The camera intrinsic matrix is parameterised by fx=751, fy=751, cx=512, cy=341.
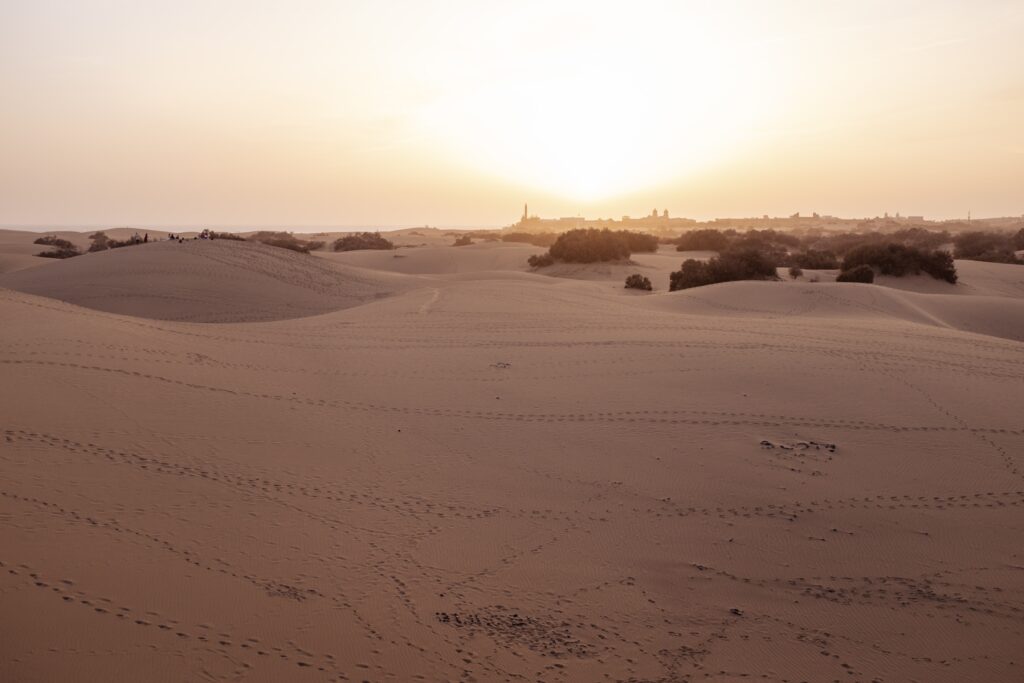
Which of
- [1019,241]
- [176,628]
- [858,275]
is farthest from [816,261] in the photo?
[176,628]

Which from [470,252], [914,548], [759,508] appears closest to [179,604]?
[759,508]

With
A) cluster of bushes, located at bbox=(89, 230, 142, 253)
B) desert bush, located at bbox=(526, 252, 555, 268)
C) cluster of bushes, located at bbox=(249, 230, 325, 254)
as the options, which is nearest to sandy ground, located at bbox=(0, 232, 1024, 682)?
cluster of bushes, located at bbox=(89, 230, 142, 253)

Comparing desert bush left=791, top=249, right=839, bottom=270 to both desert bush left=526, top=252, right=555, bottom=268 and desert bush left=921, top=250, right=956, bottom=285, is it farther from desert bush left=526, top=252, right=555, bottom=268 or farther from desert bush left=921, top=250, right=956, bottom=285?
desert bush left=526, top=252, right=555, bottom=268

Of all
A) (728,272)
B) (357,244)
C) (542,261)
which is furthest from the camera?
(357,244)

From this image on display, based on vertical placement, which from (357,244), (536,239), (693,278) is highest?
(536,239)

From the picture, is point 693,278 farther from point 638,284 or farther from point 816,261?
point 816,261

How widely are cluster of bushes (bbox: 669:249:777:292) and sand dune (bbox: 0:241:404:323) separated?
387 inches

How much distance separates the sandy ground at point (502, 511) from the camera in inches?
155

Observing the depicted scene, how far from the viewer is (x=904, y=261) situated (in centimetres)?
2764

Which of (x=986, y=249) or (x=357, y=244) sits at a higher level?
(x=357, y=244)

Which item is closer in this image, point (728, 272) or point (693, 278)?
point (728, 272)

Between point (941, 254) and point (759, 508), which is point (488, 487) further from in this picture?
point (941, 254)

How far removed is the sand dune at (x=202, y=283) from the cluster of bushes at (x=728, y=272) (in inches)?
387

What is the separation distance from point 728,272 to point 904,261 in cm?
735
